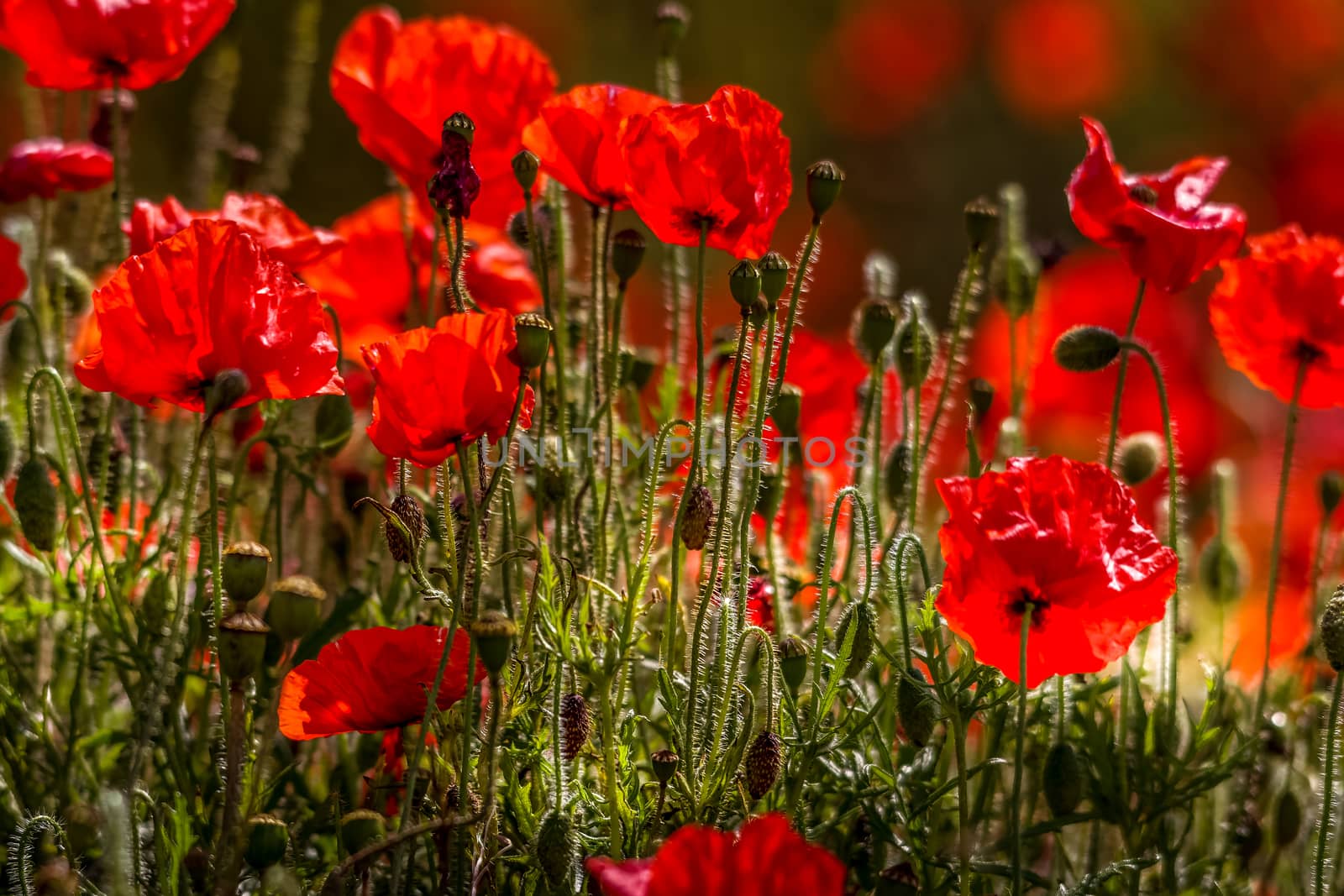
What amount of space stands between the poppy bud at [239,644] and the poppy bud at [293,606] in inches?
0.9

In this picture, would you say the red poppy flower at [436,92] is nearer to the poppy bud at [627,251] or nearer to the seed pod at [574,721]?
the poppy bud at [627,251]

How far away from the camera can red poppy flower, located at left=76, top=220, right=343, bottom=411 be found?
1.05 metres

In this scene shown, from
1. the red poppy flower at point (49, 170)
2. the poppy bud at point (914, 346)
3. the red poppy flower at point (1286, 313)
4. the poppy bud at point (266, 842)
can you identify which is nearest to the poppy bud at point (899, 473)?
the poppy bud at point (914, 346)

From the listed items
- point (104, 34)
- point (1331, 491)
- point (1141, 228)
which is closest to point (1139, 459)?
point (1331, 491)

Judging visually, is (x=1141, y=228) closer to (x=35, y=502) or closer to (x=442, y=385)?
(x=442, y=385)

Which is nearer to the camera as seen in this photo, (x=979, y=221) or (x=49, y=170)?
(x=979, y=221)

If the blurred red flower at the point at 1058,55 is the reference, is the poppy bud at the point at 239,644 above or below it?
below

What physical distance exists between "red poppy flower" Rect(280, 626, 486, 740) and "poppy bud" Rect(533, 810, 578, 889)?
145 mm

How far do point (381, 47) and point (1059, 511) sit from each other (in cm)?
76

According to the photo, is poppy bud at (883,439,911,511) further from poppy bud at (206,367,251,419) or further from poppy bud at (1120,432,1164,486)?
poppy bud at (206,367,251,419)

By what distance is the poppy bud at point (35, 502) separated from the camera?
1.19 metres

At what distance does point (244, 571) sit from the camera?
102cm

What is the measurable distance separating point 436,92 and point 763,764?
0.66 m

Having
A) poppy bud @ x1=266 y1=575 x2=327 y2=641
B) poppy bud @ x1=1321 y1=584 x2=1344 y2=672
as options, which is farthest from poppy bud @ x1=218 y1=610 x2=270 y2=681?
poppy bud @ x1=1321 y1=584 x2=1344 y2=672
